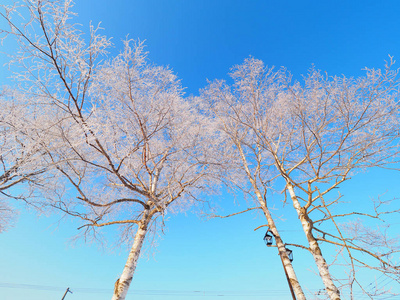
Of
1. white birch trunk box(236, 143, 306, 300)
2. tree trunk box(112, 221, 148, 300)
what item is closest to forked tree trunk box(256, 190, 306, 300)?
white birch trunk box(236, 143, 306, 300)

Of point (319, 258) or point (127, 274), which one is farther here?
point (319, 258)

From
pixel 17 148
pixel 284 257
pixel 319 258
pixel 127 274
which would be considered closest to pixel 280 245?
pixel 284 257

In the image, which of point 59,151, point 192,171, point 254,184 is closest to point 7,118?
point 59,151

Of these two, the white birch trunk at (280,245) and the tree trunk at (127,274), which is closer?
the tree trunk at (127,274)

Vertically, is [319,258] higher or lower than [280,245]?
lower

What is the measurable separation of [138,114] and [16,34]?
110 inches

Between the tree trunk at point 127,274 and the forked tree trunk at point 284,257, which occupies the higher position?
the forked tree trunk at point 284,257

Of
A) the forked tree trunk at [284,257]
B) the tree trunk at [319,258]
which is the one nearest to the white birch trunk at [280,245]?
Result: the forked tree trunk at [284,257]

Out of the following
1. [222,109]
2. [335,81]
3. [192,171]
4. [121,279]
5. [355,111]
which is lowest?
[121,279]

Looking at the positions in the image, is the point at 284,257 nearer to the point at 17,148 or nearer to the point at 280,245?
the point at 280,245

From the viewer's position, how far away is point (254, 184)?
21.8 ft

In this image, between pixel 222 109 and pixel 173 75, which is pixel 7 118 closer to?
pixel 173 75

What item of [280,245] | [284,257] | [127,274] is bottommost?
[127,274]

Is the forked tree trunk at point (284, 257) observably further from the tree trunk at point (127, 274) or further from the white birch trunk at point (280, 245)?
the tree trunk at point (127, 274)
